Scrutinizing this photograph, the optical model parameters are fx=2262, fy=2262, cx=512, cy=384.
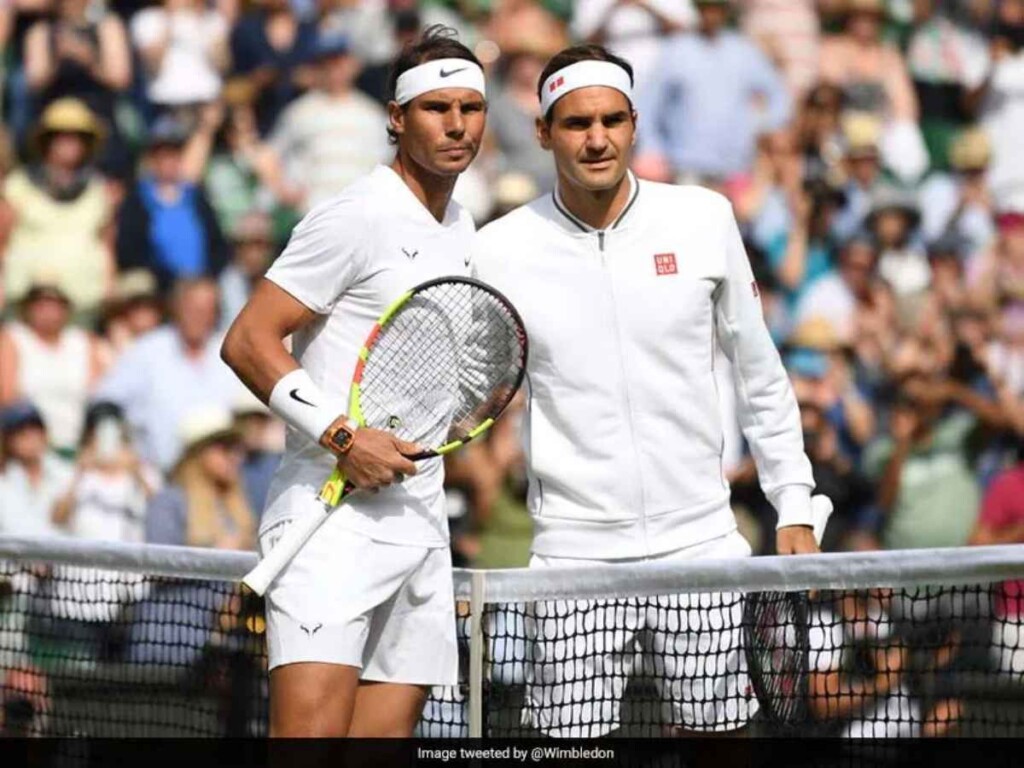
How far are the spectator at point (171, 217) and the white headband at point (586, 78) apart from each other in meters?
5.92

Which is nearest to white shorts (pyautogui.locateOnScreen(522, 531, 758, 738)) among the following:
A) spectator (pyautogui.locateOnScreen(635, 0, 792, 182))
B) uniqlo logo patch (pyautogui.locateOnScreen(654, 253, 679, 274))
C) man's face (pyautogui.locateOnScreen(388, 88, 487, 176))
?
uniqlo logo patch (pyautogui.locateOnScreen(654, 253, 679, 274))

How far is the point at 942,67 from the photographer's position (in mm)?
14039

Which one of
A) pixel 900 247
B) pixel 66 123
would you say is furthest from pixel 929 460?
pixel 66 123

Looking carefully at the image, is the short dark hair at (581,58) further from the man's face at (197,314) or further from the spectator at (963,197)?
the spectator at (963,197)

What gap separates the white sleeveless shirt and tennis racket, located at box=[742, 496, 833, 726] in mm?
5853

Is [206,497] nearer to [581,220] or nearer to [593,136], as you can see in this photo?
[581,220]

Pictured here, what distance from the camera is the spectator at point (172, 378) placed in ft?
37.8

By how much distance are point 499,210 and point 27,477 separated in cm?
284

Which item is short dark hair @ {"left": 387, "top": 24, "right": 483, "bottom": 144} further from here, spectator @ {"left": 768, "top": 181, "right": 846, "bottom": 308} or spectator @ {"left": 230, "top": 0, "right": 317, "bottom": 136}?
spectator @ {"left": 230, "top": 0, "right": 317, "bottom": 136}

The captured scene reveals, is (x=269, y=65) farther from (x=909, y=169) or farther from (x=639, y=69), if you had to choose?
(x=909, y=169)

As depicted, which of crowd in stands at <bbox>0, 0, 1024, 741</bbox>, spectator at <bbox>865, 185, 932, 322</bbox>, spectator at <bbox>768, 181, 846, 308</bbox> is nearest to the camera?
crowd in stands at <bbox>0, 0, 1024, 741</bbox>

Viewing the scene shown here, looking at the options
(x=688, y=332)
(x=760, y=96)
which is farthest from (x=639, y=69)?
(x=688, y=332)

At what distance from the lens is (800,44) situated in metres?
13.9

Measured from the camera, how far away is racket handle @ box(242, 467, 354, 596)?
5.95 meters
